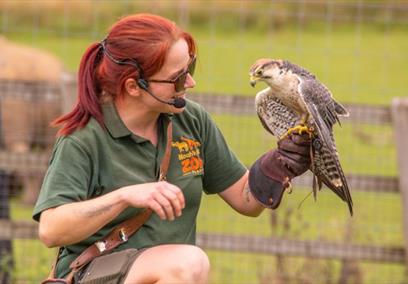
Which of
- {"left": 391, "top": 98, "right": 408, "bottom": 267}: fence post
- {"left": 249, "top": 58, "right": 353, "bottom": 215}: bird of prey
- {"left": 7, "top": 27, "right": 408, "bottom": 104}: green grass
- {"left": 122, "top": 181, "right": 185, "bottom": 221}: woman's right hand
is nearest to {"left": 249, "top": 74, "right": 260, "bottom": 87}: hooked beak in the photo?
{"left": 249, "top": 58, "right": 353, "bottom": 215}: bird of prey

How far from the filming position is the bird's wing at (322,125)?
5.33 meters

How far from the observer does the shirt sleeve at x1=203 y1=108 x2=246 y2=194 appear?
5.43 meters

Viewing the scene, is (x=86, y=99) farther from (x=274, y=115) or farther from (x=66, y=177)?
(x=274, y=115)

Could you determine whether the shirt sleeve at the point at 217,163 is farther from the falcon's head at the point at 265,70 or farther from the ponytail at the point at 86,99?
the ponytail at the point at 86,99

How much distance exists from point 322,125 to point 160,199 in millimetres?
1122

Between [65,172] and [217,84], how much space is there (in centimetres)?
1117

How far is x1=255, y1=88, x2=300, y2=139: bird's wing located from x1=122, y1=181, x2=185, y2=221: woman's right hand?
1.12 m

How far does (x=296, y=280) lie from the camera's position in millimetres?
7785

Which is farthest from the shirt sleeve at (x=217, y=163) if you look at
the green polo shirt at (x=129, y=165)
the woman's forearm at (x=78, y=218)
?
the woman's forearm at (x=78, y=218)

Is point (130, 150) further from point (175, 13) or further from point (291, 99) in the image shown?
point (175, 13)

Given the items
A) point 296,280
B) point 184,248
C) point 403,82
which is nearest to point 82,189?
point 184,248

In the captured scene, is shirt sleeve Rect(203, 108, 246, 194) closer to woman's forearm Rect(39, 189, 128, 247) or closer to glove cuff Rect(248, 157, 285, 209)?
glove cuff Rect(248, 157, 285, 209)

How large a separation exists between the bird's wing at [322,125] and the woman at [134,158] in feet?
0.26

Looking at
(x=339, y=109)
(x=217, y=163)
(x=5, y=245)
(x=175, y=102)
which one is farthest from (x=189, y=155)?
(x=5, y=245)
